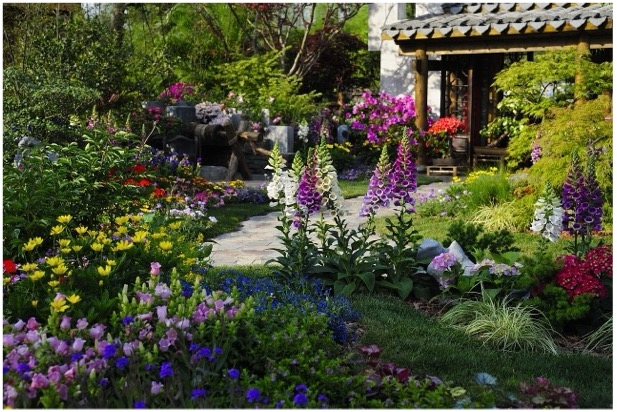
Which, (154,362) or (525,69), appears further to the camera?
(525,69)

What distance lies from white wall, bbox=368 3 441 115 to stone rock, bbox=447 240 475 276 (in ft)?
38.2

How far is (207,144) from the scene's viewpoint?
45.2 feet

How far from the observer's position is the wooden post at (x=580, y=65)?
11812mm

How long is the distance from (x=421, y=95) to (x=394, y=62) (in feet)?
8.46

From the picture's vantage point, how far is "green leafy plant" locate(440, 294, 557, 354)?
4.86 meters

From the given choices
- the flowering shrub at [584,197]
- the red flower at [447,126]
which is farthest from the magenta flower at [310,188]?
the red flower at [447,126]

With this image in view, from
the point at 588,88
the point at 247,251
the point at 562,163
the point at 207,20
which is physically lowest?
the point at 247,251

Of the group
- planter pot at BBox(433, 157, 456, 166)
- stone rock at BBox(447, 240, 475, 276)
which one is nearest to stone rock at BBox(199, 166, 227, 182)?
planter pot at BBox(433, 157, 456, 166)

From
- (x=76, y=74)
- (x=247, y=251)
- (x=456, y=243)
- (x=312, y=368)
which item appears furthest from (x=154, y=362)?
(x=76, y=74)

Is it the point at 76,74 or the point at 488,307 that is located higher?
the point at 76,74

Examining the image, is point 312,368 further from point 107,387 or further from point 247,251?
point 247,251

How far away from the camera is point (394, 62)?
1803 centimetres

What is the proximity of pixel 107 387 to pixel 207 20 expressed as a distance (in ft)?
56.1

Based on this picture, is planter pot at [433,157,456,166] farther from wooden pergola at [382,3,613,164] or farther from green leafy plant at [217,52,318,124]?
green leafy plant at [217,52,318,124]
